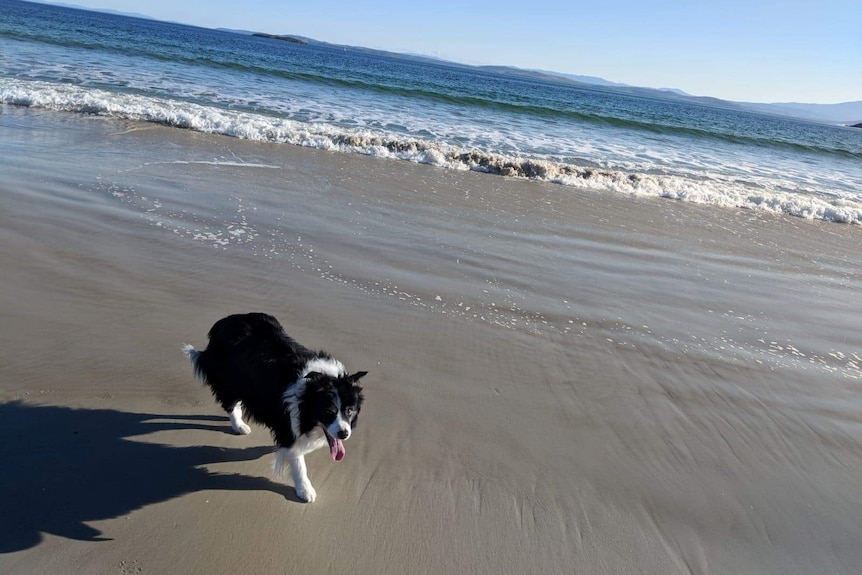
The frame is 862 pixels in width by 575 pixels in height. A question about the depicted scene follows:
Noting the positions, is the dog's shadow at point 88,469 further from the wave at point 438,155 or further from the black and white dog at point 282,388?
the wave at point 438,155

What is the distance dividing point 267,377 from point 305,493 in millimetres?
738

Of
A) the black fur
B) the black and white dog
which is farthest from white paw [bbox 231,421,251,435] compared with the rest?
the black fur

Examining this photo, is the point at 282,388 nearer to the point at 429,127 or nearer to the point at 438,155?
the point at 438,155

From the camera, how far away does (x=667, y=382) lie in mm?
5113

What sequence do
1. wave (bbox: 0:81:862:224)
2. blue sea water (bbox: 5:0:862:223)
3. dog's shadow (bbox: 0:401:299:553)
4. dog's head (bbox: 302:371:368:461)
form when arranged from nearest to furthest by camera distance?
dog's shadow (bbox: 0:401:299:553), dog's head (bbox: 302:371:368:461), wave (bbox: 0:81:862:224), blue sea water (bbox: 5:0:862:223)

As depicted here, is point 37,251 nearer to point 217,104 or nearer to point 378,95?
point 217,104

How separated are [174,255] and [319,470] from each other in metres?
3.81

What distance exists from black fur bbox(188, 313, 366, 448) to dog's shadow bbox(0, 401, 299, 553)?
0.38 m

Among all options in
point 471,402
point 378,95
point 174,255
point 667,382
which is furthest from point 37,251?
point 378,95

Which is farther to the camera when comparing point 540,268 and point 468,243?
point 468,243

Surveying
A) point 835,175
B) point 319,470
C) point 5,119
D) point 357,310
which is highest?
point 835,175

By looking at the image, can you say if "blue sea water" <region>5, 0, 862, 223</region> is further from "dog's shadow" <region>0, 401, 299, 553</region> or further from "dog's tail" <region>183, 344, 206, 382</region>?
"dog's shadow" <region>0, 401, 299, 553</region>

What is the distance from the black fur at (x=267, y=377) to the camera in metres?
3.20

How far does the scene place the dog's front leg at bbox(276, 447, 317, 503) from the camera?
3.36 meters
